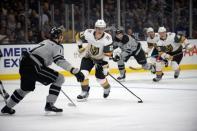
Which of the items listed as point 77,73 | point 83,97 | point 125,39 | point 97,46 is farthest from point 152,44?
point 77,73

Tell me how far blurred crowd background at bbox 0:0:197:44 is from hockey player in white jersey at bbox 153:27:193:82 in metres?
2.27

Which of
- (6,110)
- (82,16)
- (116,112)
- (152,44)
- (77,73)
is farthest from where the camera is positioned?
(82,16)

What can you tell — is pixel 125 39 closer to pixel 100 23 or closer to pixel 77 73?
pixel 100 23

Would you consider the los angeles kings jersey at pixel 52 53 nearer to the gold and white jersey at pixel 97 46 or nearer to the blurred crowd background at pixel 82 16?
the gold and white jersey at pixel 97 46

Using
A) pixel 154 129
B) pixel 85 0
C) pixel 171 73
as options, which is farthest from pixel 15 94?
pixel 171 73

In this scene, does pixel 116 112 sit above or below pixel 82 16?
below

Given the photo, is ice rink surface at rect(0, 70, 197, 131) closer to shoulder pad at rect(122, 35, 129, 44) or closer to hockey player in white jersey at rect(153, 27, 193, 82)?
hockey player in white jersey at rect(153, 27, 193, 82)

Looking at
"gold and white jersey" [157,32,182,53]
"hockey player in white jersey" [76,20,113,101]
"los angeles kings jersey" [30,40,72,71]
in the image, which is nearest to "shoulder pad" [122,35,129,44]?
"gold and white jersey" [157,32,182,53]

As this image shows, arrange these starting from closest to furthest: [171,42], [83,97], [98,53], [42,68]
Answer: [42,68] < [83,97] < [98,53] < [171,42]

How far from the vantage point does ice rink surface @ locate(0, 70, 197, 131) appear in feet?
21.3

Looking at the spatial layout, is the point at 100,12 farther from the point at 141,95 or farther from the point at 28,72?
the point at 28,72

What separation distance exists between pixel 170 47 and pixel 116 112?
236 inches

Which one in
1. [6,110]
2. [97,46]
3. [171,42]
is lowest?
[6,110]

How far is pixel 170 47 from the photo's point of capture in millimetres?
13539
